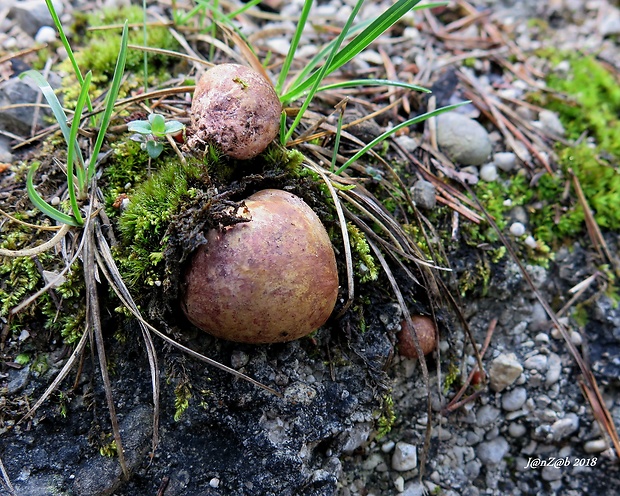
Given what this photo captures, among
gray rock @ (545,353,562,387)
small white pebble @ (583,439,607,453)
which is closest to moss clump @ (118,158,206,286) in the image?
gray rock @ (545,353,562,387)

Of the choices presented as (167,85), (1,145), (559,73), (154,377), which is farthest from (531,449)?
(1,145)

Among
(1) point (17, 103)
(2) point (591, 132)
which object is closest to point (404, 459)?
(2) point (591, 132)

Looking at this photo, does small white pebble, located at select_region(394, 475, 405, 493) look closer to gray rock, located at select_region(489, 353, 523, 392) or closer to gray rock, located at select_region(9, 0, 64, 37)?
gray rock, located at select_region(489, 353, 523, 392)

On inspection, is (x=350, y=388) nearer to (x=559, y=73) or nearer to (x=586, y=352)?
(x=586, y=352)

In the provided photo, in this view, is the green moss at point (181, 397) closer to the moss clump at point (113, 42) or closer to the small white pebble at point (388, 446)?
the small white pebble at point (388, 446)

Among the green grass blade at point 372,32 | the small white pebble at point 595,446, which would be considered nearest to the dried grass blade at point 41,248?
the green grass blade at point 372,32

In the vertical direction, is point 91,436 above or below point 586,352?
above
